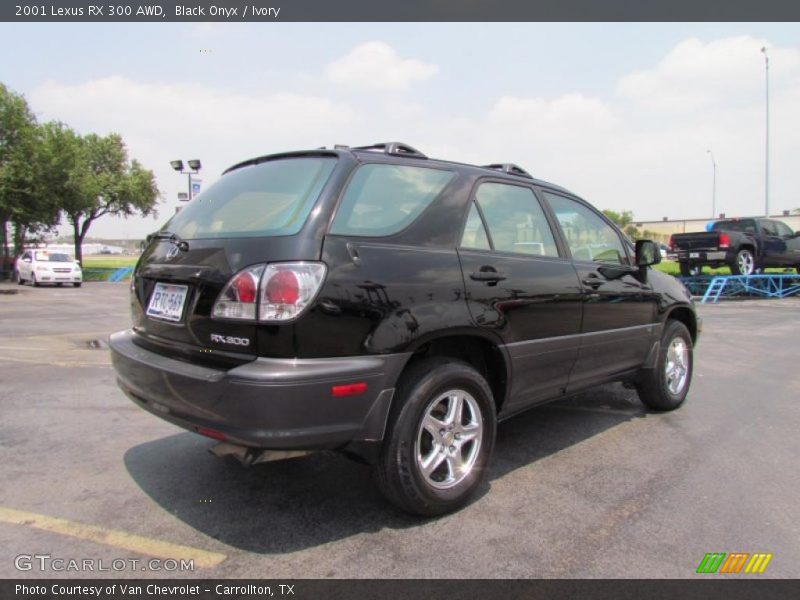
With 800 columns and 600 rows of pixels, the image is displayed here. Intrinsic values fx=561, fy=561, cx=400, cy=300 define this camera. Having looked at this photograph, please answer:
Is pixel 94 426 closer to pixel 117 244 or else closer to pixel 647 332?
pixel 647 332

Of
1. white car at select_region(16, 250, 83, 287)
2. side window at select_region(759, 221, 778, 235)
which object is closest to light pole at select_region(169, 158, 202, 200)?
Answer: white car at select_region(16, 250, 83, 287)

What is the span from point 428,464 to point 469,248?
46.1 inches

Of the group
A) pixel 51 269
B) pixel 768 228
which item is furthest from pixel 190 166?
pixel 768 228

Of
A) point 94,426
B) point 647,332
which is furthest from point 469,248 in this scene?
point 94,426

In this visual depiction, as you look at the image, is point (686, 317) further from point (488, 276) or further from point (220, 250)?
point (220, 250)

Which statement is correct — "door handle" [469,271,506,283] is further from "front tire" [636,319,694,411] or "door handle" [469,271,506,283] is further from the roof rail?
"front tire" [636,319,694,411]

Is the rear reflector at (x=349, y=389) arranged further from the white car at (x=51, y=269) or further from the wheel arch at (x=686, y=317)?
the white car at (x=51, y=269)

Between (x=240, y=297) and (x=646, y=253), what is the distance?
3.31 m

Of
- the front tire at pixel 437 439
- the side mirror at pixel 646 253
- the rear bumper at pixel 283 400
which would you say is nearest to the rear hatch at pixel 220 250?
the rear bumper at pixel 283 400

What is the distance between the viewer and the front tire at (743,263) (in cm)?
1623

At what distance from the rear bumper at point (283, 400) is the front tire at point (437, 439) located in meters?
0.15

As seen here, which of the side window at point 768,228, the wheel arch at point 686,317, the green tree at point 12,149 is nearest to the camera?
the wheel arch at point 686,317
